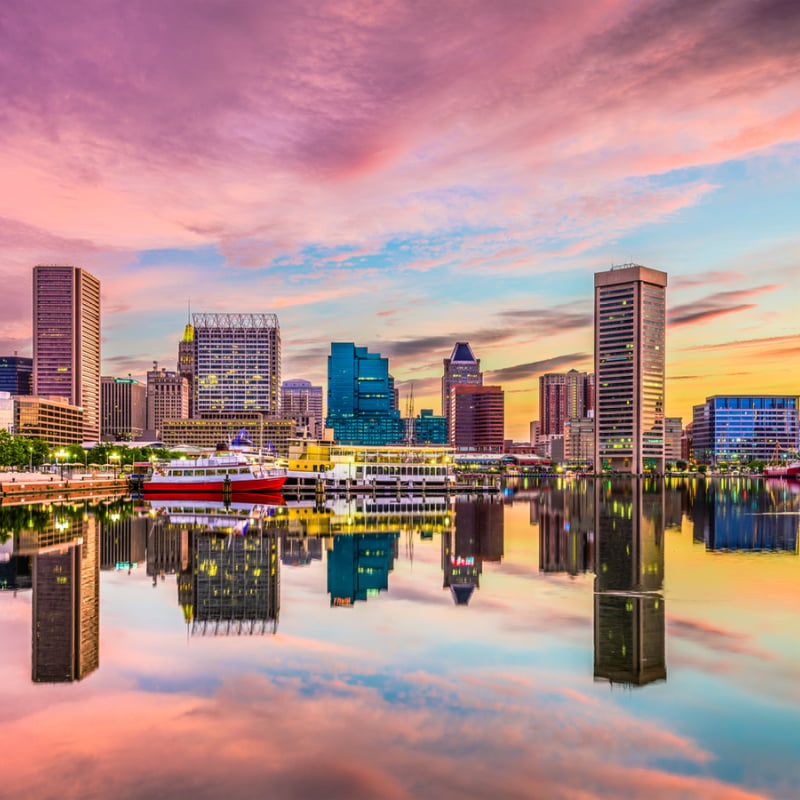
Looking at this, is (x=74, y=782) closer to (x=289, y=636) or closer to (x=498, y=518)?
(x=289, y=636)

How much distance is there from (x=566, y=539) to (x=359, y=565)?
2206cm

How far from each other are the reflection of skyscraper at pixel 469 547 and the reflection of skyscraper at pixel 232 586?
370 inches

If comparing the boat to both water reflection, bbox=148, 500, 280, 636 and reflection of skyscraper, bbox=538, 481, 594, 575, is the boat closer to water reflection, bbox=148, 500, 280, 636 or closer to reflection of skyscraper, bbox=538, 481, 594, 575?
reflection of skyscraper, bbox=538, 481, 594, 575

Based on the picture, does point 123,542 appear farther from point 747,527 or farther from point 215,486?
point 215,486

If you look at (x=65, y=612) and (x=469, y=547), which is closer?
(x=65, y=612)

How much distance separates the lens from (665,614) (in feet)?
109

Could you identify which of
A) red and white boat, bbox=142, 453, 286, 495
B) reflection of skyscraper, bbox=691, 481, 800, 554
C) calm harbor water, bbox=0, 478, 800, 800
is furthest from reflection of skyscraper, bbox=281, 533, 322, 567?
red and white boat, bbox=142, 453, 286, 495

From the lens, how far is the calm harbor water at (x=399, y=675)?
17.6m

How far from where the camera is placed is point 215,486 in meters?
130

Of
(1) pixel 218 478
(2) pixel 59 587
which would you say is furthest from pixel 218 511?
(2) pixel 59 587

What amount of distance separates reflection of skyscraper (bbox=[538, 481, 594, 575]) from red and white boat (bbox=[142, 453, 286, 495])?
1832 inches

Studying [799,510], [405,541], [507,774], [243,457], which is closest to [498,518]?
[405,541]

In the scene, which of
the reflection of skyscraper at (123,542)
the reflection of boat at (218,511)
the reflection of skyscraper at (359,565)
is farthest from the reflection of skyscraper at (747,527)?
the reflection of skyscraper at (123,542)

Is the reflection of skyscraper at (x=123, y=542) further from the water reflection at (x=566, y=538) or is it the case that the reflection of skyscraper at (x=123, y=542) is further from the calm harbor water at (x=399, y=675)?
the water reflection at (x=566, y=538)
